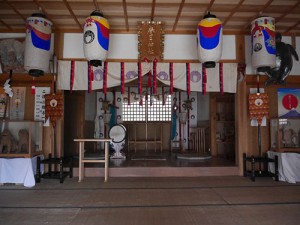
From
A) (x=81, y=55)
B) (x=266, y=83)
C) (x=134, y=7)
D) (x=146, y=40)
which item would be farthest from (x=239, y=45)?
(x=81, y=55)

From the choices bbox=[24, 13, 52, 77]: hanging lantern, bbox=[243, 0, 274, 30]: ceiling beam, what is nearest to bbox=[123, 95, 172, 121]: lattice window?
bbox=[243, 0, 274, 30]: ceiling beam

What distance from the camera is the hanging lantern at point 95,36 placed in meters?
4.71

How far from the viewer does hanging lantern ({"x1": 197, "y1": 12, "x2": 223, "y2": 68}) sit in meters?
4.79

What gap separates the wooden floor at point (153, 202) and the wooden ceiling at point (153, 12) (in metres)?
3.32

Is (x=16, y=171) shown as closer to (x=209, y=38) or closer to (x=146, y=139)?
(x=209, y=38)

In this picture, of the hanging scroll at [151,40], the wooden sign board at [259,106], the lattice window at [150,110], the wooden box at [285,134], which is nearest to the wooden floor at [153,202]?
the wooden box at [285,134]

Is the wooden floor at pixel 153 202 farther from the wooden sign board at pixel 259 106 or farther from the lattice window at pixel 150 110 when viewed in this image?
the lattice window at pixel 150 110

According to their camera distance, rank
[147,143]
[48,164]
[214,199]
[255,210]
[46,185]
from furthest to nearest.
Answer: [147,143], [48,164], [46,185], [214,199], [255,210]

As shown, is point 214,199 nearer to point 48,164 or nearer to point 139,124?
point 48,164

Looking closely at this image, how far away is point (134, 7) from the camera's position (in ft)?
15.7

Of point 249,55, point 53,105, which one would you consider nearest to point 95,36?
point 53,105

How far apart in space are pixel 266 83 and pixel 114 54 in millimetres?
3519

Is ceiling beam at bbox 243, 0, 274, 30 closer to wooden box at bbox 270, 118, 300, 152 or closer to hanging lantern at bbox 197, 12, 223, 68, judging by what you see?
hanging lantern at bbox 197, 12, 223, 68

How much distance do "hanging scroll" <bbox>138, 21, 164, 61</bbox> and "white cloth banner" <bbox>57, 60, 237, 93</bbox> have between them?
0.20m
